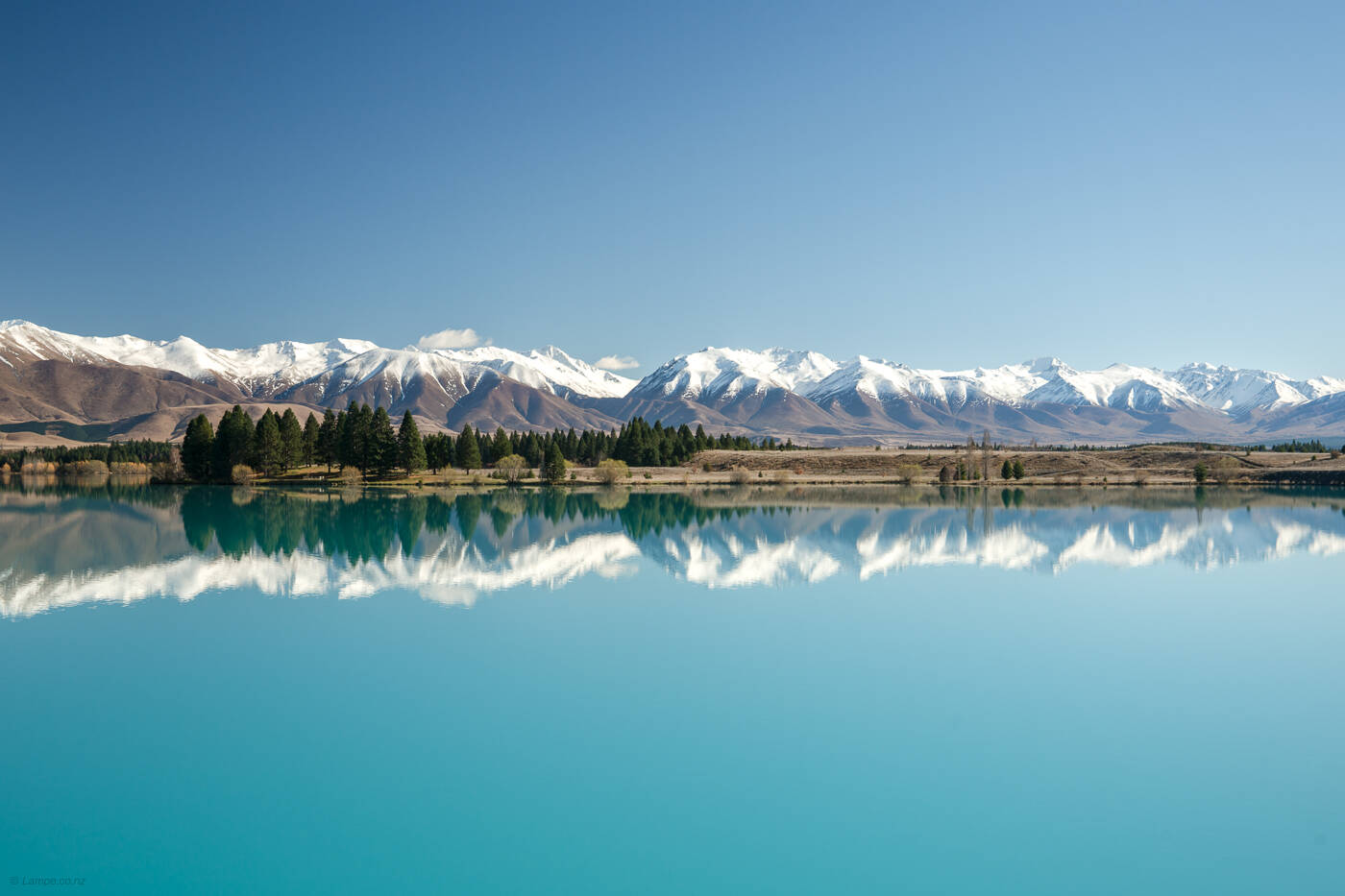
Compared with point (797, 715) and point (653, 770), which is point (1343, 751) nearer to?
point (797, 715)

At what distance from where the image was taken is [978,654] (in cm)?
2128

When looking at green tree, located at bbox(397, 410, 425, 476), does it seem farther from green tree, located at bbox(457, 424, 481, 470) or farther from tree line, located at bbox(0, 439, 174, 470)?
tree line, located at bbox(0, 439, 174, 470)

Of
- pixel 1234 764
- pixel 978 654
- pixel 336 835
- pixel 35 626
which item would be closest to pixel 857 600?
pixel 978 654

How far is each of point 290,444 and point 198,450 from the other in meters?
9.75

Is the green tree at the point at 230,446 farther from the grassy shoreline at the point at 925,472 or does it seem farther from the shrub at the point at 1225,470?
the shrub at the point at 1225,470

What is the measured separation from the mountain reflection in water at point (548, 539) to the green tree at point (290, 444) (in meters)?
16.1

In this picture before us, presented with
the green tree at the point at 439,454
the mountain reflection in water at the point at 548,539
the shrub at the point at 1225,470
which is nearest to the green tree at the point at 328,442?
the green tree at the point at 439,454

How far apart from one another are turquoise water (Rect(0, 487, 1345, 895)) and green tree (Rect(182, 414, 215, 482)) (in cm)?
6570

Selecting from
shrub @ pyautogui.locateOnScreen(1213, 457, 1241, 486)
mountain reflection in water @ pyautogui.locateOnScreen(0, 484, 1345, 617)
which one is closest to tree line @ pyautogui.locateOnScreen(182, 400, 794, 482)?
mountain reflection in water @ pyautogui.locateOnScreen(0, 484, 1345, 617)

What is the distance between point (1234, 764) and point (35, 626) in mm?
28188

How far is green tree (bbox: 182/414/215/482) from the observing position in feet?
316

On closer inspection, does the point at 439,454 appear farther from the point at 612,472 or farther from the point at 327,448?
the point at 612,472

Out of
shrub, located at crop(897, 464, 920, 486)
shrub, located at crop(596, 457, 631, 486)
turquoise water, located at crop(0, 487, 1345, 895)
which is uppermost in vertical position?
shrub, located at crop(596, 457, 631, 486)

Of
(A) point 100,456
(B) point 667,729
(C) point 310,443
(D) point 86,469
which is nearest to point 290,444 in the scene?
(C) point 310,443
